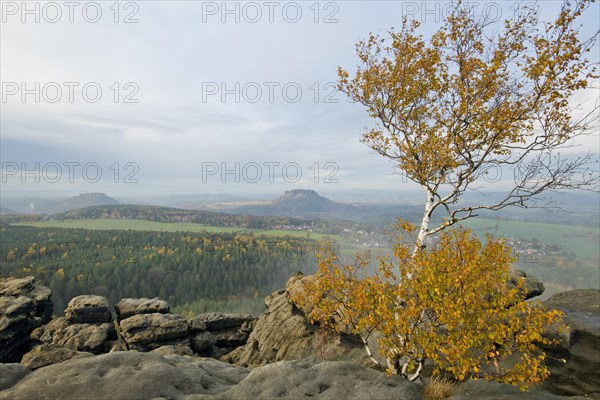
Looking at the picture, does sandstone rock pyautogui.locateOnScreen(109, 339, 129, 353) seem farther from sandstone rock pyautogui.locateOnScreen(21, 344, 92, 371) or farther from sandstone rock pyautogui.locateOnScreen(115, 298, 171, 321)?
sandstone rock pyautogui.locateOnScreen(21, 344, 92, 371)

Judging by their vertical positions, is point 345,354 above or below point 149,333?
above

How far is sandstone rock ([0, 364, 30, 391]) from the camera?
14.6 m

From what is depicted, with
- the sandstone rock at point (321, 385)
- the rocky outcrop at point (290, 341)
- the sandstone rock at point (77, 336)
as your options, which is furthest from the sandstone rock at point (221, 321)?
the sandstone rock at point (321, 385)

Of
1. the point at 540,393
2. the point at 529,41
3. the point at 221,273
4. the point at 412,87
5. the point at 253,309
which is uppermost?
the point at 529,41

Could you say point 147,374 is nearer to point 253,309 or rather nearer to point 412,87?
point 412,87

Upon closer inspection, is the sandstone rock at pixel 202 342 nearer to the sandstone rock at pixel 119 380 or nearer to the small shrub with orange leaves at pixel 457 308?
the sandstone rock at pixel 119 380

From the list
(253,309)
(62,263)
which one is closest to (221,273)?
(253,309)

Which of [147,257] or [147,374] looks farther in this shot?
[147,257]

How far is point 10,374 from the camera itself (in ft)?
50.7

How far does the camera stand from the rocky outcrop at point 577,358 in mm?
18016

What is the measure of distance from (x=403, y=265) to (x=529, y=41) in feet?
56.9

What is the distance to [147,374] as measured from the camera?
15.5 meters

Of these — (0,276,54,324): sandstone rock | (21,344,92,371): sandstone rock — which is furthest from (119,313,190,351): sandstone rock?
(21,344,92,371): sandstone rock

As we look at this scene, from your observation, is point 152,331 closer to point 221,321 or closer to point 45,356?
point 221,321
